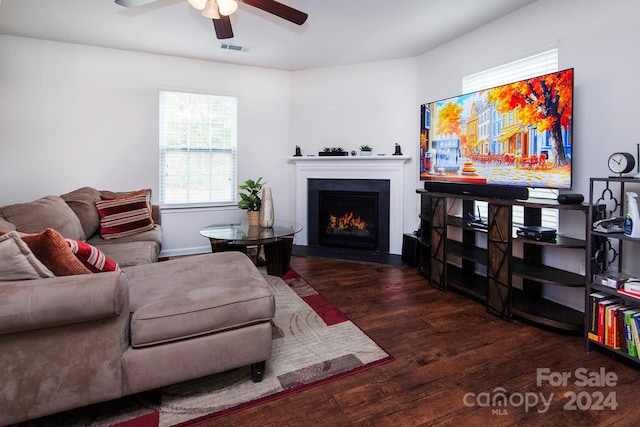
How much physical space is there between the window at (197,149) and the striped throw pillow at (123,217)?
84cm

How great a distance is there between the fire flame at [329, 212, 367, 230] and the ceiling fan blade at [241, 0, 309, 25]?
2.72 metres

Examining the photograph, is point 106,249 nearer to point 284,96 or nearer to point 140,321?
point 140,321

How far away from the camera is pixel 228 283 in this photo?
192 centimetres

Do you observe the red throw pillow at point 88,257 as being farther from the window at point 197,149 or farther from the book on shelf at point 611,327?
the window at point 197,149

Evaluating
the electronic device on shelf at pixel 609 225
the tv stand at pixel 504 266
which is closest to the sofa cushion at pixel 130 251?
the tv stand at pixel 504 266

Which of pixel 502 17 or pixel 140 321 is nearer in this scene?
pixel 140 321

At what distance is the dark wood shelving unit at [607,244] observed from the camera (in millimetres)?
2053

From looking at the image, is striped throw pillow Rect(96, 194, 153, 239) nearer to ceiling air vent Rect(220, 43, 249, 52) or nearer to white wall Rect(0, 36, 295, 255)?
white wall Rect(0, 36, 295, 255)

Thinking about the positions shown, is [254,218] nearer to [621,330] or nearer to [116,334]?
[116,334]

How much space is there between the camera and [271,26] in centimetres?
347

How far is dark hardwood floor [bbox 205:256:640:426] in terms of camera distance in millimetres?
1599

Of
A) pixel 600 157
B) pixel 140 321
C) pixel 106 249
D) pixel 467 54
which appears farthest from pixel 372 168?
pixel 140 321

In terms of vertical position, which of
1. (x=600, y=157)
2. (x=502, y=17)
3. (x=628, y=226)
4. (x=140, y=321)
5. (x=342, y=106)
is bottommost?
(x=140, y=321)

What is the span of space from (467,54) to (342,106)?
1.67 metres
